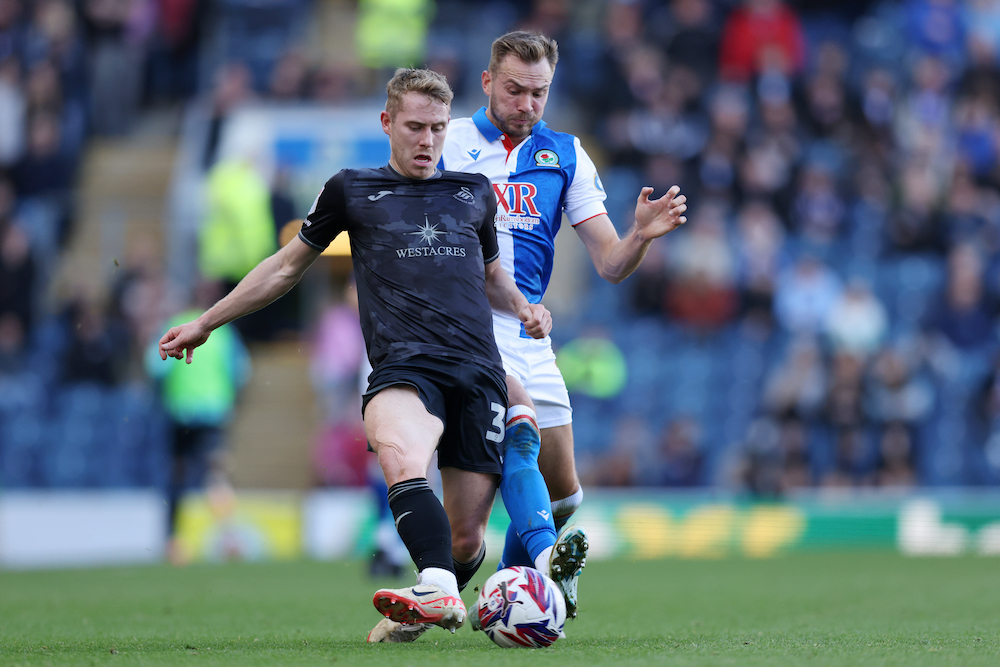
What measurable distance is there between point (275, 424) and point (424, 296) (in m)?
11.0

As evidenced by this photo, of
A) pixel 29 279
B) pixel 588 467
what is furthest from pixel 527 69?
pixel 29 279

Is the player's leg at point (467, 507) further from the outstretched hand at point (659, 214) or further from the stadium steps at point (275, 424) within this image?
the stadium steps at point (275, 424)

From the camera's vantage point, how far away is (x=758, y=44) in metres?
17.5

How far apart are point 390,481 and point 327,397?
9.88 metres

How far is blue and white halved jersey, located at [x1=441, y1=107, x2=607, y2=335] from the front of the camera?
5660 mm

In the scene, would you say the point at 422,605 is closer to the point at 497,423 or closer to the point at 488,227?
the point at 497,423

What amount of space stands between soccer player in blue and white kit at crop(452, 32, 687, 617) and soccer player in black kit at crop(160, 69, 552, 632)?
13.7 inches

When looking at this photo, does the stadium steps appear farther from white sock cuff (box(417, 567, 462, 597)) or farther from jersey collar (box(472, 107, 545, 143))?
white sock cuff (box(417, 567, 462, 597))

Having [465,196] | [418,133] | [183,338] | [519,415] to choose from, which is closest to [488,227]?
[465,196]

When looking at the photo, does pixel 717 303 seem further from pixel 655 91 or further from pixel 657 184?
pixel 655 91

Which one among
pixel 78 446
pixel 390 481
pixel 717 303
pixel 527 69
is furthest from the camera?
pixel 717 303

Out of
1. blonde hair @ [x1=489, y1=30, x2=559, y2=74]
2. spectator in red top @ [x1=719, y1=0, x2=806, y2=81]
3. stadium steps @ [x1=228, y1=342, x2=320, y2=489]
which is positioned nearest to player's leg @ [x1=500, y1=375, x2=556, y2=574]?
blonde hair @ [x1=489, y1=30, x2=559, y2=74]

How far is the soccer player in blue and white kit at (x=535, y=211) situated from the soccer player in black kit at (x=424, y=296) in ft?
1.14

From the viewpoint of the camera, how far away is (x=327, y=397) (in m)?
14.6
